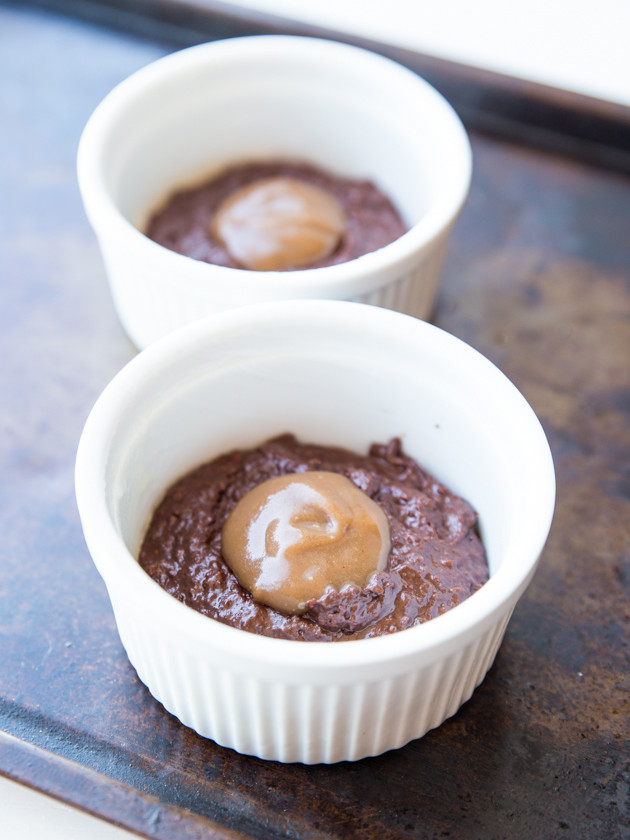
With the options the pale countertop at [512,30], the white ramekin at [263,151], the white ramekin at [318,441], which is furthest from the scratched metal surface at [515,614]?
the pale countertop at [512,30]

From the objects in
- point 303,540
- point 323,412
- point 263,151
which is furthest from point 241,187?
point 303,540

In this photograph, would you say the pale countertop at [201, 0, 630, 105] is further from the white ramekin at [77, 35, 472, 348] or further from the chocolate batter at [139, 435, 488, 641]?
the chocolate batter at [139, 435, 488, 641]

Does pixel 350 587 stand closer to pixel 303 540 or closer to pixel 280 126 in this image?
pixel 303 540

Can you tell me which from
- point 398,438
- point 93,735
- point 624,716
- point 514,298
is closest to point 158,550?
point 93,735

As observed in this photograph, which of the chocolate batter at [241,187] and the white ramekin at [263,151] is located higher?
the white ramekin at [263,151]

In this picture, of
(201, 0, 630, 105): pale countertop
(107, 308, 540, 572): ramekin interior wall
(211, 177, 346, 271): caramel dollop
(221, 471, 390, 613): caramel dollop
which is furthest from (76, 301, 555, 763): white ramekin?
(201, 0, 630, 105): pale countertop

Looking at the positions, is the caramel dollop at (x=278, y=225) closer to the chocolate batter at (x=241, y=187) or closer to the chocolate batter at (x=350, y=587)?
the chocolate batter at (x=241, y=187)

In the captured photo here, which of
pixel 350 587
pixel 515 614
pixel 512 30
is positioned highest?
pixel 512 30
